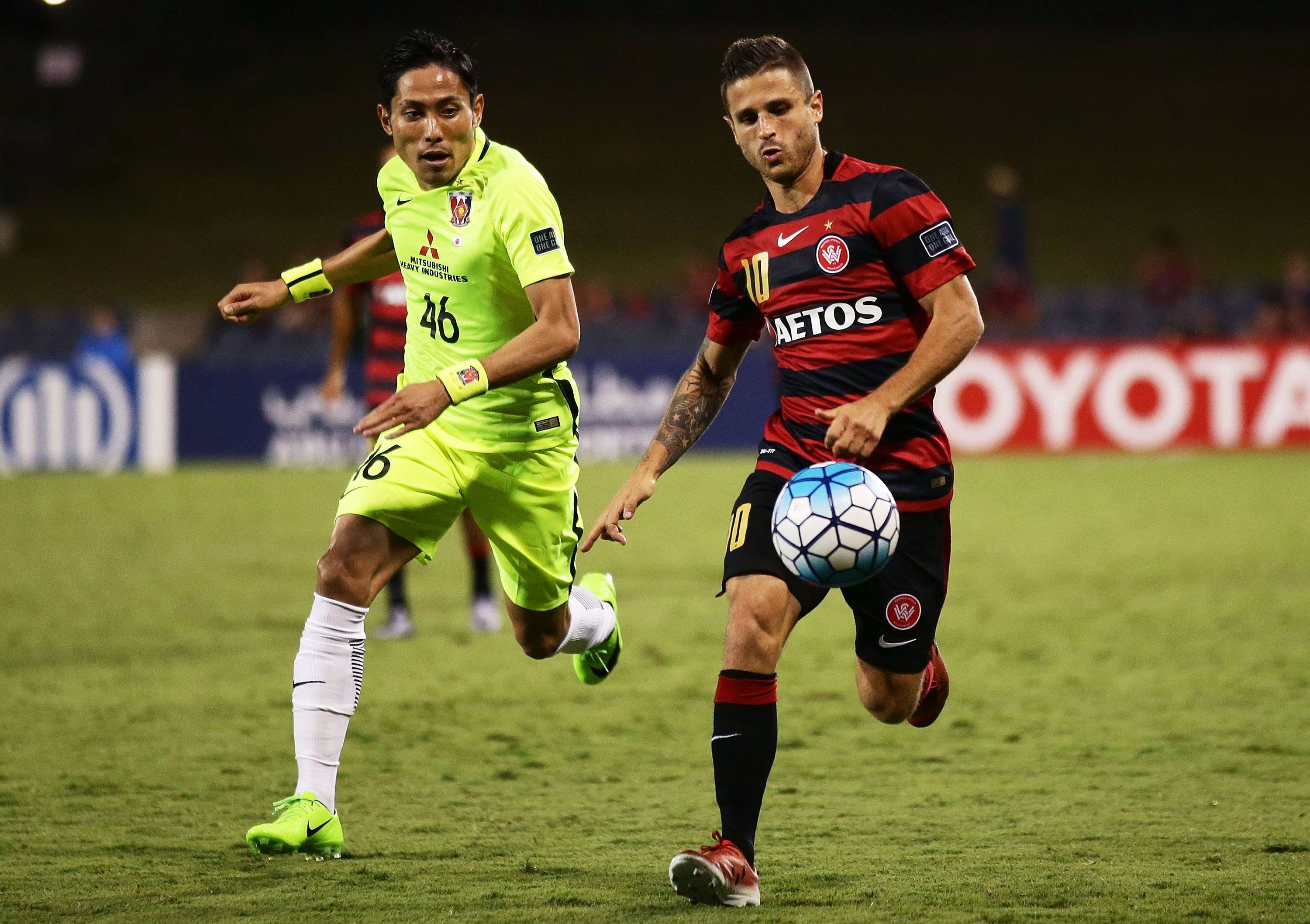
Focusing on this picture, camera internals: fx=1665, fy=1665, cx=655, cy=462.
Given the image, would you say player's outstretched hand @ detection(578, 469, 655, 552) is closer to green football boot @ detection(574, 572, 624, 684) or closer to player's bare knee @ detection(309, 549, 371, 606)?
player's bare knee @ detection(309, 549, 371, 606)

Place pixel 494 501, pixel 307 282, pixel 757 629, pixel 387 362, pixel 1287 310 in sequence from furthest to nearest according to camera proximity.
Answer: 1. pixel 1287 310
2. pixel 387 362
3. pixel 307 282
4. pixel 494 501
5. pixel 757 629

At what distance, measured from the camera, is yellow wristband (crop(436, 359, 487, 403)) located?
4.54 metres

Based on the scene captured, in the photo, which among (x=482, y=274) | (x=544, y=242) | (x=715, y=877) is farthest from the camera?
(x=482, y=274)

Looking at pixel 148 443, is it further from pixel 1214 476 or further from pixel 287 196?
pixel 287 196

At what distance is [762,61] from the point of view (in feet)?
14.6

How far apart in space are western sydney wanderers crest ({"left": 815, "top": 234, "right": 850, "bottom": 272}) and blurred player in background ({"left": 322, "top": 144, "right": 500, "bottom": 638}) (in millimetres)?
3337

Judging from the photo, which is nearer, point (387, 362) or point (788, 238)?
point (788, 238)

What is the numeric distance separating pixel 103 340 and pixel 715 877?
58.1ft

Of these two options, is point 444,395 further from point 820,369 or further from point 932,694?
point 932,694

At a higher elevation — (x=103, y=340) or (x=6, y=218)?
(x=6, y=218)

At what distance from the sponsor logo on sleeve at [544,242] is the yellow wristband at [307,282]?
0.88 metres

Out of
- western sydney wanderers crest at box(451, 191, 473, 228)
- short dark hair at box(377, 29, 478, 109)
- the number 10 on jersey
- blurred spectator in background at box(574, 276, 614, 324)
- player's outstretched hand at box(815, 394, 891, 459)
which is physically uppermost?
blurred spectator in background at box(574, 276, 614, 324)

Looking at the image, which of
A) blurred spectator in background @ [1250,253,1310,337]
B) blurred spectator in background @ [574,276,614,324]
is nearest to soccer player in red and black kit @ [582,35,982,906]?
blurred spectator in background @ [1250,253,1310,337]

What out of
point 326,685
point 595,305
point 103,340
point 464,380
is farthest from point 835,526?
point 595,305
